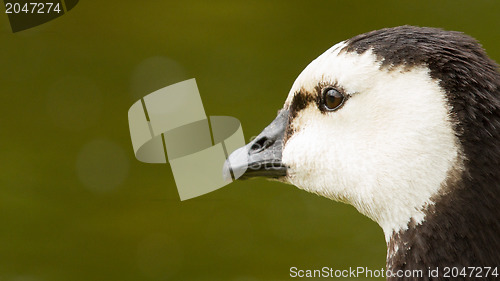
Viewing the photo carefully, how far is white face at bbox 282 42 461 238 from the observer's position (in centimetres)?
213

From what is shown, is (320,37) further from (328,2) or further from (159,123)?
(159,123)

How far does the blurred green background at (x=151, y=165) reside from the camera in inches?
225

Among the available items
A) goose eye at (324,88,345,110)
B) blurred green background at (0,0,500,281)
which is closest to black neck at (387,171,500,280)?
goose eye at (324,88,345,110)

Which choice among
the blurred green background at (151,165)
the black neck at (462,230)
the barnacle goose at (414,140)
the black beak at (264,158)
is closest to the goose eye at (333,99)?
the barnacle goose at (414,140)

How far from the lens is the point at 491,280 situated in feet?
6.86

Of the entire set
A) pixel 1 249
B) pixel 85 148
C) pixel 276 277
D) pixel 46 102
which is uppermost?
pixel 46 102

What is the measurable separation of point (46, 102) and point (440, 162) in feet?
14.3

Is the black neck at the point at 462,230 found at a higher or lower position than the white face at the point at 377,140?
lower

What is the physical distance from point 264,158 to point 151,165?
3.26 metres

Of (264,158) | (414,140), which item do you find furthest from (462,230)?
(264,158)

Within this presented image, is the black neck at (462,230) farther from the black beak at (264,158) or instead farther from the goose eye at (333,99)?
the black beak at (264,158)

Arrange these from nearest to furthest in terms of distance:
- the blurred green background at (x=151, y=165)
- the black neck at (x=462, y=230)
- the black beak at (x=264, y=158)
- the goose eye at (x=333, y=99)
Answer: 1. the black neck at (x=462, y=230)
2. the goose eye at (x=333, y=99)
3. the black beak at (x=264, y=158)
4. the blurred green background at (x=151, y=165)

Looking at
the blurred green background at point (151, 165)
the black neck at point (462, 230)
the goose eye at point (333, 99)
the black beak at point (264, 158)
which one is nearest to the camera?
the black neck at point (462, 230)

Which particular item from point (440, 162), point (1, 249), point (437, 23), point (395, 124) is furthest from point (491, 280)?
point (1, 249)
